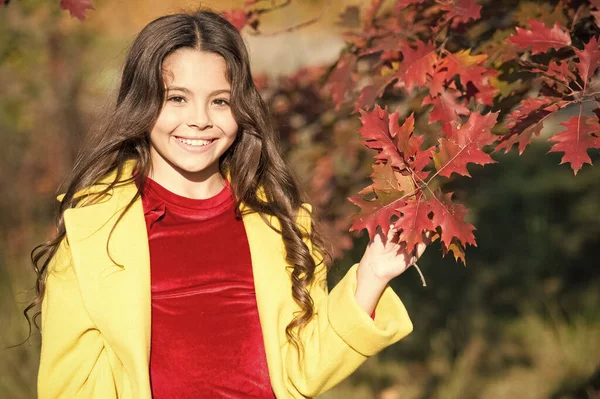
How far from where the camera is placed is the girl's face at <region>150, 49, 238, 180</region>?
189 centimetres

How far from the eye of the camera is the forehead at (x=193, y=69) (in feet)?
6.22

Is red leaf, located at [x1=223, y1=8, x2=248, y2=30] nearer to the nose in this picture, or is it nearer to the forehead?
the forehead

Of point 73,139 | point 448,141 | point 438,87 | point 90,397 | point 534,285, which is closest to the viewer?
point 448,141

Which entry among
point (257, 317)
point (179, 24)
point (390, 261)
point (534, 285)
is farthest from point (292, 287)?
point (534, 285)

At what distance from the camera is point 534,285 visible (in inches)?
154

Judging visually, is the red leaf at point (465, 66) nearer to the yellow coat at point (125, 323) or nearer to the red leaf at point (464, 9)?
the red leaf at point (464, 9)

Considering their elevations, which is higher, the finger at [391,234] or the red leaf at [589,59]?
the red leaf at [589,59]

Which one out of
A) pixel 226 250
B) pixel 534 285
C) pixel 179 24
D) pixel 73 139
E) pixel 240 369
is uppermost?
pixel 179 24

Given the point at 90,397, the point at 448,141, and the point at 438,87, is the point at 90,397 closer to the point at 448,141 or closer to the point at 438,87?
the point at 448,141

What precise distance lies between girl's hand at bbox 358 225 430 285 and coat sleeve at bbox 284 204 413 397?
0.05 metres

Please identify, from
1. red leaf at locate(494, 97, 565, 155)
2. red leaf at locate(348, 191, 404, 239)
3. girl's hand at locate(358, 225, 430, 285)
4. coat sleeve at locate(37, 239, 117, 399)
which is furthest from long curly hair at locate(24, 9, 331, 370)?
red leaf at locate(494, 97, 565, 155)

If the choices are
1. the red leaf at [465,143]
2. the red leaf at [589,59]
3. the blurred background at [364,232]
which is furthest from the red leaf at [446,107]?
the red leaf at [465,143]

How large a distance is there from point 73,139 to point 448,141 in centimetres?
349

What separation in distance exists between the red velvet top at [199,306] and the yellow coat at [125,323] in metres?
0.06
